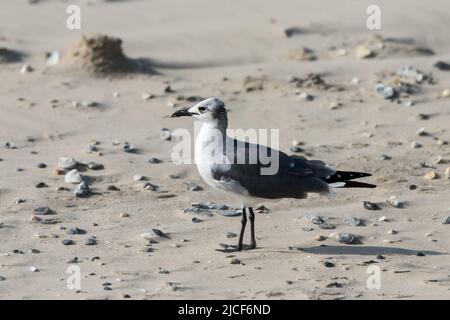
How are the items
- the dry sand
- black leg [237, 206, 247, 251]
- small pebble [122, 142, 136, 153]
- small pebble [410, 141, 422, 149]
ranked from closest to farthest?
the dry sand, black leg [237, 206, 247, 251], small pebble [122, 142, 136, 153], small pebble [410, 141, 422, 149]

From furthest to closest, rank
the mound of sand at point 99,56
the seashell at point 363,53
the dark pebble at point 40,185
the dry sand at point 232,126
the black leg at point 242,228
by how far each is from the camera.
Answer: the seashell at point 363,53, the mound of sand at point 99,56, the dark pebble at point 40,185, the black leg at point 242,228, the dry sand at point 232,126

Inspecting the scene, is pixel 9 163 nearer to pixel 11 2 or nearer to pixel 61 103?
pixel 61 103

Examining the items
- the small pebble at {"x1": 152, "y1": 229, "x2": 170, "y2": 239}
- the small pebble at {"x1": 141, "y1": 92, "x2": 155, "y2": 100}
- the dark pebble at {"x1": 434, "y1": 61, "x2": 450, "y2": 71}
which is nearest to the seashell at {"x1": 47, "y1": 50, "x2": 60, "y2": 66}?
the small pebble at {"x1": 141, "y1": 92, "x2": 155, "y2": 100}

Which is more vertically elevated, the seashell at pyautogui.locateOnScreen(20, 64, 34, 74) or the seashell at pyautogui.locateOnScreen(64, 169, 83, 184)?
the seashell at pyautogui.locateOnScreen(20, 64, 34, 74)

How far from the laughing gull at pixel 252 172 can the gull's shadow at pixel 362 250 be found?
0.41 metres

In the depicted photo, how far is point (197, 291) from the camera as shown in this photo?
7.08 metres

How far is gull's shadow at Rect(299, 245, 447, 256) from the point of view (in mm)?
7945

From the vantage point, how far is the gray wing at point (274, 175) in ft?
26.1

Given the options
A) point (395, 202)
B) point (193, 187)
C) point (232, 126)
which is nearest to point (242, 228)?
point (193, 187)

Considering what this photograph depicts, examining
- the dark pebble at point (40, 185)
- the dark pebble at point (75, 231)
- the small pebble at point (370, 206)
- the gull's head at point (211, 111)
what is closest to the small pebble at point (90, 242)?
the dark pebble at point (75, 231)

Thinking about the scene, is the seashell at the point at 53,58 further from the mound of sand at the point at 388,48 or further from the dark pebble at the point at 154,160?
the mound of sand at the point at 388,48

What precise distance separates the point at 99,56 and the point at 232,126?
7.21 feet

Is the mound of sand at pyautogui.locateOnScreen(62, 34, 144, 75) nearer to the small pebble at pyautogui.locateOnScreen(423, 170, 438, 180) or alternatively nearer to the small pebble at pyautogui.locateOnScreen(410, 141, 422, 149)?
the small pebble at pyautogui.locateOnScreen(410, 141, 422, 149)

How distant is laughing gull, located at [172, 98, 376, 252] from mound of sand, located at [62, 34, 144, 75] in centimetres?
459
